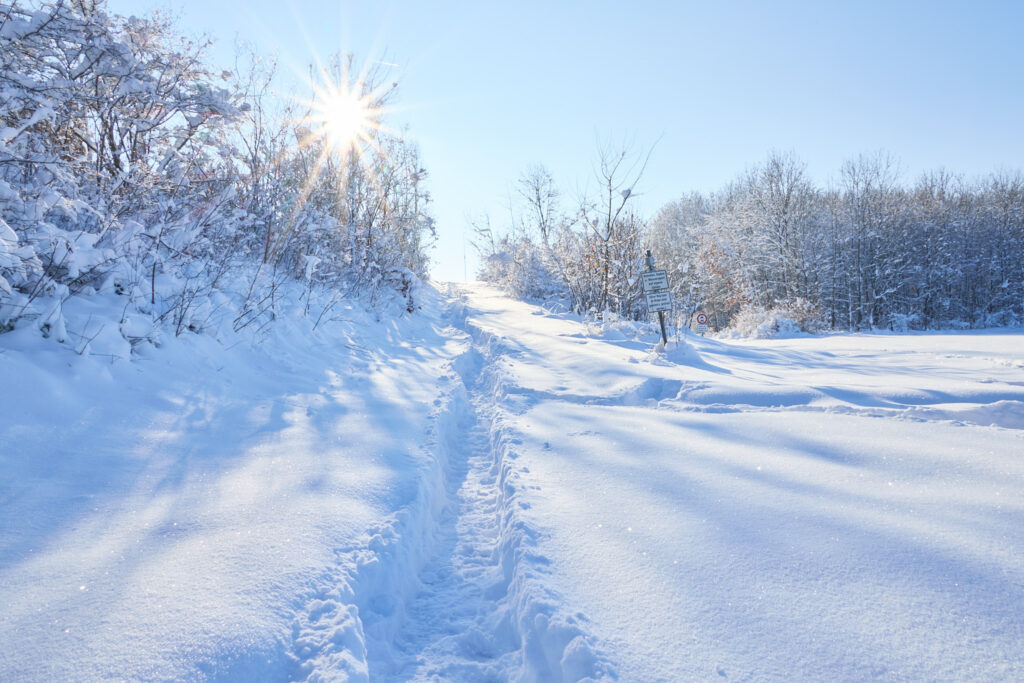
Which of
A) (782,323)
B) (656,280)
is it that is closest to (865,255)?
(782,323)

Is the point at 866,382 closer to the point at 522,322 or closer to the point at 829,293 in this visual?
the point at 522,322

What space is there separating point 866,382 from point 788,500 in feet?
11.1

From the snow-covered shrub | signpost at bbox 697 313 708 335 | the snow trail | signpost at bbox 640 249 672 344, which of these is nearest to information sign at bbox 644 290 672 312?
signpost at bbox 640 249 672 344

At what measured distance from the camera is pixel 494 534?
9.24 feet

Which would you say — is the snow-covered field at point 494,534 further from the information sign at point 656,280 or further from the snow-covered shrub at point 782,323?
the snow-covered shrub at point 782,323

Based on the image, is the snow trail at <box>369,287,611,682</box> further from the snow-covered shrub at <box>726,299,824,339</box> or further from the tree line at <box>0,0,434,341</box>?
the snow-covered shrub at <box>726,299,824,339</box>

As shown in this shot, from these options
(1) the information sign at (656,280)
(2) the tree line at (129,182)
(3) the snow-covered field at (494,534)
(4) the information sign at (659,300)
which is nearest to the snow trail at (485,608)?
(3) the snow-covered field at (494,534)

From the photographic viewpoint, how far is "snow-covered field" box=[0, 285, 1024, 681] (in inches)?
59.9

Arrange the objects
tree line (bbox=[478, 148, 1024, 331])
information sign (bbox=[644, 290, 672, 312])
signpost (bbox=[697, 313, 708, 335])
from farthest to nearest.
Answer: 1. tree line (bbox=[478, 148, 1024, 331])
2. signpost (bbox=[697, 313, 708, 335])
3. information sign (bbox=[644, 290, 672, 312])

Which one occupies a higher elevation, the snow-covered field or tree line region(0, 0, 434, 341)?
tree line region(0, 0, 434, 341)

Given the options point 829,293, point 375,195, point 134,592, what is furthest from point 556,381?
point 829,293

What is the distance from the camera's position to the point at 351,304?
9.49m

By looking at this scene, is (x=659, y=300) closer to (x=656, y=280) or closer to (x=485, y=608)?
(x=656, y=280)

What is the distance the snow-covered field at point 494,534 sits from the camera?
4.99 feet
